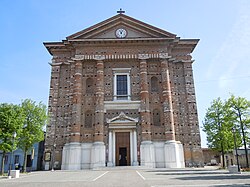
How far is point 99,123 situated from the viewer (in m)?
27.6

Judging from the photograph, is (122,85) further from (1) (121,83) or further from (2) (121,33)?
(2) (121,33)

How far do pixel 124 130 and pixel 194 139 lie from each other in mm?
8574

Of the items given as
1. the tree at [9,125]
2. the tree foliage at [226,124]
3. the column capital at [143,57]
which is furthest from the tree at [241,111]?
the tree at [9,125]

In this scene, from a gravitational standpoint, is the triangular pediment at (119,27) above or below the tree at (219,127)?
above

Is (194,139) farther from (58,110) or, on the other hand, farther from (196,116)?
(58,110)

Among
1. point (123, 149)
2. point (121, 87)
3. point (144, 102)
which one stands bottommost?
point (123, 149)

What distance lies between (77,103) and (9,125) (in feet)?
27.0

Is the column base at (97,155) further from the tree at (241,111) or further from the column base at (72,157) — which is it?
the tree at (241,111)

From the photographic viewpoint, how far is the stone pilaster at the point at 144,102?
2727cm

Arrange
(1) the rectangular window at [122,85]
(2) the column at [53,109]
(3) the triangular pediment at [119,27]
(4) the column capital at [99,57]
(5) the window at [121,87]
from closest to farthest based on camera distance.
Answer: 1. (2) the column at [53,109]
2. (5) the window at [121,87]
3. (1) the rectangular window at [122,85]
4. (4) the column capital at [99,57]
5. (3) the triangular pediment at [119,27]

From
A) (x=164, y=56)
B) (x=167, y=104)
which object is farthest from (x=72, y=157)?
(x=164, y=56)

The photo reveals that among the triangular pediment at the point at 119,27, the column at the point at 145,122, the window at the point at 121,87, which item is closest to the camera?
the column at the point at 145,122

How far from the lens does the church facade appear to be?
27.1 m

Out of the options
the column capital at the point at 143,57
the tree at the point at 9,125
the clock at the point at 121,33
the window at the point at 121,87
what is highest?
the clock at the point at 121,33
